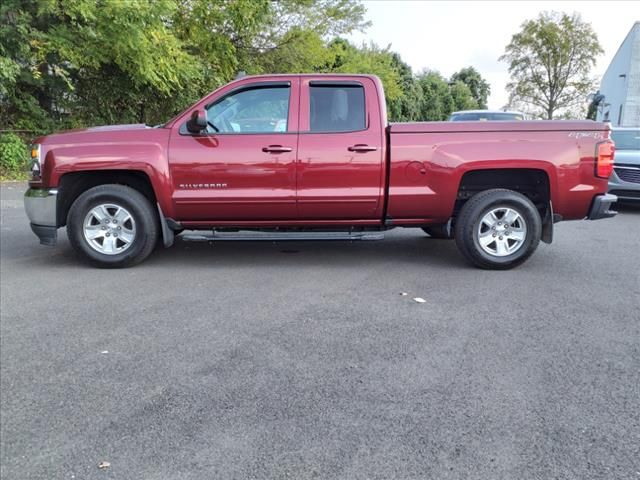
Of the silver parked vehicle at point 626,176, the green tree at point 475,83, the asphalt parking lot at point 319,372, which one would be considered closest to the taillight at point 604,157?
the asphalt parking lot at point 319,372

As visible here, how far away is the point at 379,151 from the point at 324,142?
568mm

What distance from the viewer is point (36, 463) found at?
2492mm

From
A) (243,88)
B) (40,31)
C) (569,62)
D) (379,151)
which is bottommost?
(379,151)

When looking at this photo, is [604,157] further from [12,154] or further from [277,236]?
[12,154]

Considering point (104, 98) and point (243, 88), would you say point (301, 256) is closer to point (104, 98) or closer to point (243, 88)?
point (243, 88)

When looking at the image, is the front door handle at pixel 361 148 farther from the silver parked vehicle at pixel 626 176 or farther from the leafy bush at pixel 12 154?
the leafy bush at pixel 12 154

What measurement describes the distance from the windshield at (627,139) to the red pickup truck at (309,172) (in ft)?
19.8

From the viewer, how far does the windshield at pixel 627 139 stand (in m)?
10.6

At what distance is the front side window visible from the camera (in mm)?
5672

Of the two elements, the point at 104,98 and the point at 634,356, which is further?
the point at 104,98

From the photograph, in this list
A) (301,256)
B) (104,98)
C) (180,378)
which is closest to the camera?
(180,378)

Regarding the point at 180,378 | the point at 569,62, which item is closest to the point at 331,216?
the point at 180,378

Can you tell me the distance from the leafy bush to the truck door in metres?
11.1

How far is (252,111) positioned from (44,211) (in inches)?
94.6
